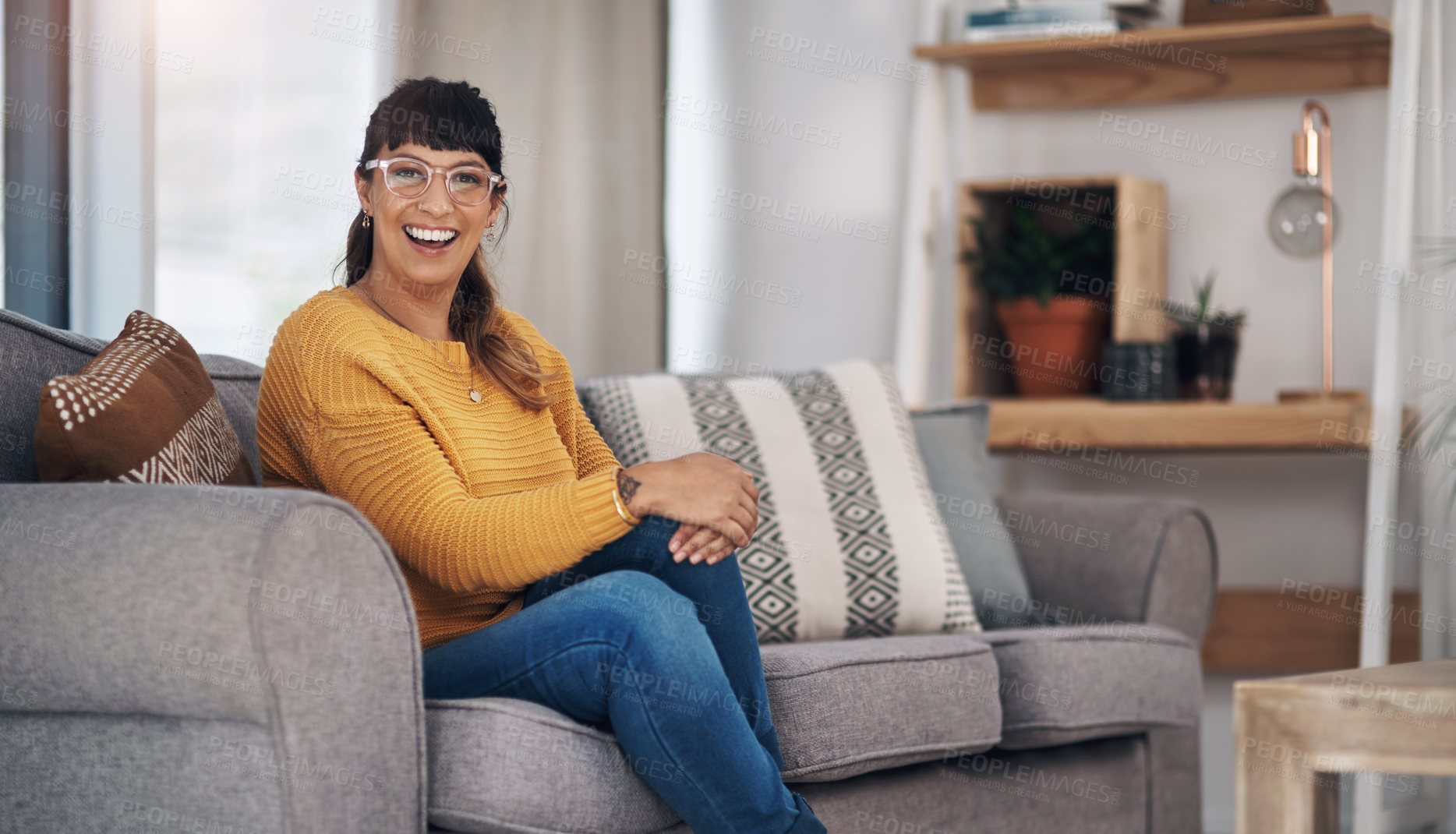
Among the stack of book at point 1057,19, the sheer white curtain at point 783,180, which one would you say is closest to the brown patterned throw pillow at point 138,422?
the stack of book at point 1057,19

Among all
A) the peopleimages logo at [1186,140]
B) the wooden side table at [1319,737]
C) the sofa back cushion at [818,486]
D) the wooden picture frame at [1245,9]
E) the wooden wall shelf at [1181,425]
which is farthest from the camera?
the peopleimages logo at [1186,140]

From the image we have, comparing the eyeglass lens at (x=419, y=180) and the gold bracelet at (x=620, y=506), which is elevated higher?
the eyeglass lens at (x=419, y=180)

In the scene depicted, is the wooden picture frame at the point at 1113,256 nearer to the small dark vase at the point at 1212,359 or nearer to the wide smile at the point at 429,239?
the small dark vase at the point at 1212,359

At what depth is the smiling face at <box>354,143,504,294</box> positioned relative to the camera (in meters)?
1.52

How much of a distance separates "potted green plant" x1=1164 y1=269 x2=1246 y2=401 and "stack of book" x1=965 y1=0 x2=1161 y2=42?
0.56 metres

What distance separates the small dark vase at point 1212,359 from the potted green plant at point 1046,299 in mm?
237

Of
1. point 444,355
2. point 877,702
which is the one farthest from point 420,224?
point 877,702

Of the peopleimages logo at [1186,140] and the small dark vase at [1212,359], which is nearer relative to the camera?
the small dark vase at [1212,359]

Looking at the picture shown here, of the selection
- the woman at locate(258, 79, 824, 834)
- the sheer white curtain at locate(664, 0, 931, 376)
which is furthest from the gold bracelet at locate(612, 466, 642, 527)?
the sheer white curtain at locate(664, 0, 931, 376)

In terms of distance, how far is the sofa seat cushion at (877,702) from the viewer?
1.50 m

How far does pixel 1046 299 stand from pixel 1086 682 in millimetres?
1292

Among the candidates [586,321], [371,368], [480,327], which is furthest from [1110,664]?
[586,321]

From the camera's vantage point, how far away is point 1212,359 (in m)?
2.80

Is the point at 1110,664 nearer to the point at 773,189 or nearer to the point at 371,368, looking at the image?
the point at 371,368
